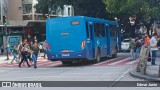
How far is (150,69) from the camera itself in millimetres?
20578

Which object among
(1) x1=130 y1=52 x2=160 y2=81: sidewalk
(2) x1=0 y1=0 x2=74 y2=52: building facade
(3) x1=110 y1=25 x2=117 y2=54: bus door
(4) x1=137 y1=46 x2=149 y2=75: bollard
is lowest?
(1) x1=130 y1=52 x2=160 y2=81: sidewalk

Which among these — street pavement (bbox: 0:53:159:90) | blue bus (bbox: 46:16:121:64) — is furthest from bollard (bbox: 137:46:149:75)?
blue bus (bbox: 46:16:121:64)

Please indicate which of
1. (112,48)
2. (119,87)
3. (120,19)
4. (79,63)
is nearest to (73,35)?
(79,63)

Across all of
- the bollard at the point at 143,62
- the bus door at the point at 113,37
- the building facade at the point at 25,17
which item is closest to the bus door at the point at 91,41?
the bus door at the point at 113,37

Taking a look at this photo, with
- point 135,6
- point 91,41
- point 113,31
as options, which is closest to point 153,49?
point 91,41

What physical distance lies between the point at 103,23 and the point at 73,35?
5119 mm

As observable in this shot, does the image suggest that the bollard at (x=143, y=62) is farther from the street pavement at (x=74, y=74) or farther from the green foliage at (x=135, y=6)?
the green foliage at (x=135, y=6)

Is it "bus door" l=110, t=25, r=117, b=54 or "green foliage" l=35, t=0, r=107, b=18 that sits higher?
"green foliage" l=35, t=0, r=107, b=18

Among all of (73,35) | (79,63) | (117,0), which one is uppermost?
(117,0)

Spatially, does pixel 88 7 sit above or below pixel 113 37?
above

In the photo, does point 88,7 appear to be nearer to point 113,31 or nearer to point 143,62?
point 113,31

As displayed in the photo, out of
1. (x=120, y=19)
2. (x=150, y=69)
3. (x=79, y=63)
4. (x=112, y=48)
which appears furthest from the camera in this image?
(x=120, y=19)

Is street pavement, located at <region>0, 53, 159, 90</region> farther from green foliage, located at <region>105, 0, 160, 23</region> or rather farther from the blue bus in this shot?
green foliage, located at <region>105, 0, 160, 23</region>

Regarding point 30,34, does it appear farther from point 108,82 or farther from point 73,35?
point 108,82
